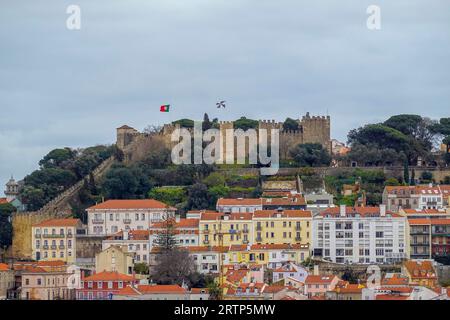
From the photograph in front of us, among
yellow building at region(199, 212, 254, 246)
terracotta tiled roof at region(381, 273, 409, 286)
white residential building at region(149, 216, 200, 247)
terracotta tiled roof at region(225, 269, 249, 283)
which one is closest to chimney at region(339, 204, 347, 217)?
yellow building at region(199, 212, 254, 246)

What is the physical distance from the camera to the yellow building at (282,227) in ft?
144

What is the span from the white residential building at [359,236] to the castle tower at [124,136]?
575 inches

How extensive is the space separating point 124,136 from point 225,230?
44.4ft

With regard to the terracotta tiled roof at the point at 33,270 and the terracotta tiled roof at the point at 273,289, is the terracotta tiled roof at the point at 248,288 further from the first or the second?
the terracotta tiled roof at the point at 33,270

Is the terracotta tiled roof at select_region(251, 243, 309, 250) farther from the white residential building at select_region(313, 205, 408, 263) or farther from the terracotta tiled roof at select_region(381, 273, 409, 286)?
the terracotta tiled roof at select_region(381, 273, 409, 286)

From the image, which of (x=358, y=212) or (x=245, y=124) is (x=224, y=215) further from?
(x=245, y=124)

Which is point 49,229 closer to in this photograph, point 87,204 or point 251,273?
point 87,204

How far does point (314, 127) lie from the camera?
5712cm

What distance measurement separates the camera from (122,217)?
155ft

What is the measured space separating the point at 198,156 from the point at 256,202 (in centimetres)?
718

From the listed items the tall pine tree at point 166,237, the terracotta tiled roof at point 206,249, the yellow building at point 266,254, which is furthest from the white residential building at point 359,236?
the tall pine tree at point 166,237

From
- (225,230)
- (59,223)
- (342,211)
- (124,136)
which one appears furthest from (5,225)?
(342,211)

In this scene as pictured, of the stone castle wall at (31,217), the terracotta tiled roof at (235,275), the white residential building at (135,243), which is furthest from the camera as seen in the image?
the stone castle wall at (31,217)
